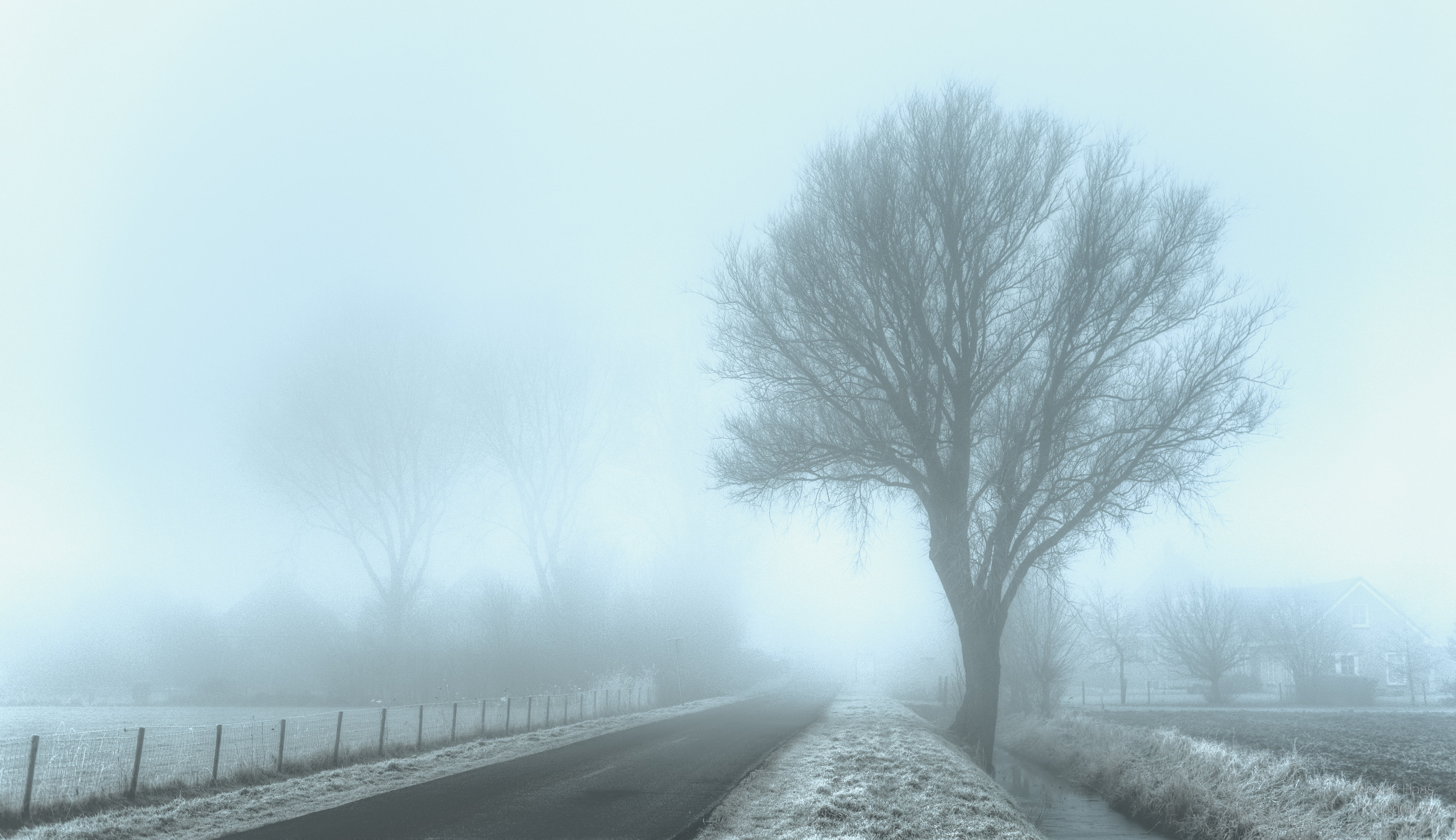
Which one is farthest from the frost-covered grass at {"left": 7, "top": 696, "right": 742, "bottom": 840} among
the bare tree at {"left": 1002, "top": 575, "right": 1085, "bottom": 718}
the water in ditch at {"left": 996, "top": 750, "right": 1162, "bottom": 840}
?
the bare tree at {"left": 1002, "top": 575, "right": 1085, "bottom": 718}

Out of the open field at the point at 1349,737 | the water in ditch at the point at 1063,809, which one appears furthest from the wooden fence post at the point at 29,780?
the open field at the point at 1349,737

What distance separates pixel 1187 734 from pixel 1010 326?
10089 millimetres

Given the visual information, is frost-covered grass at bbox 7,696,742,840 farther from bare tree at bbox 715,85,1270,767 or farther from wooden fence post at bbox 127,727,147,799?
bare tree at bbox 715,85,1270,767

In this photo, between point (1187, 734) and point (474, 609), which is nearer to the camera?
point (1187, 734)

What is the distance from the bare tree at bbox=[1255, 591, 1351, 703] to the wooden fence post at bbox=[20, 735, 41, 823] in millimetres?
56642

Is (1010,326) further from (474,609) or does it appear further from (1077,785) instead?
(474,609)

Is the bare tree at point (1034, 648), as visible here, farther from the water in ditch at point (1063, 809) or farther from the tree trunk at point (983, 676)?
the tree trunk at point (983, 676)

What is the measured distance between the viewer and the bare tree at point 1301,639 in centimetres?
5238

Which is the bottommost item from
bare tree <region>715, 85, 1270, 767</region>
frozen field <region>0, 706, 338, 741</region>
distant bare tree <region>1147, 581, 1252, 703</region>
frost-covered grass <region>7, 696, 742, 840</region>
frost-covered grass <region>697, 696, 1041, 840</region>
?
frozen field <region>0, 706, 338, 741</region>

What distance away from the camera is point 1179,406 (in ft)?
60.2

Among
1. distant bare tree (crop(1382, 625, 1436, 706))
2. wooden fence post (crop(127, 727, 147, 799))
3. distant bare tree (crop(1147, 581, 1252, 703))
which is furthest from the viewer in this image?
distant bare tree (crop(1382, 625, 1436, 706))

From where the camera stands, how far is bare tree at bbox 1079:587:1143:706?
2140 inches

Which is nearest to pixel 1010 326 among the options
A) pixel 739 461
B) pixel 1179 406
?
pixel 1179 406

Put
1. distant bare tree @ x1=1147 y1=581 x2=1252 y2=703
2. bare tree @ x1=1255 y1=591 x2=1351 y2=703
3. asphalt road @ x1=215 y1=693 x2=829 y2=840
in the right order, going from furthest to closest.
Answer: bare tree @ x1=1255 y1=591 x2=1351 y2=703, distant bare tree @ x1=1147 y1=581 x2=1252 y2=703, asphalt road @ x1=215 y1=693 x2=829 y2=840
